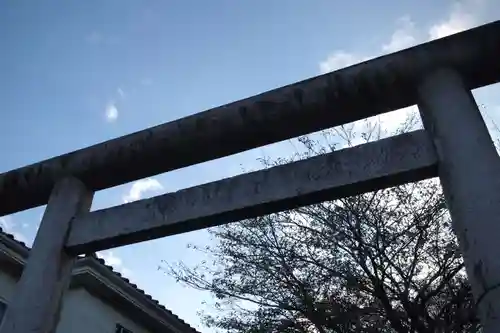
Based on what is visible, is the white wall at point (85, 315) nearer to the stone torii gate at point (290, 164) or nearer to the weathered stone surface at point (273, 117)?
the weathered stone surface at point (273, 117)

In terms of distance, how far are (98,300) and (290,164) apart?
6.77 m

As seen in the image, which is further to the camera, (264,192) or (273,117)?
(273,117)

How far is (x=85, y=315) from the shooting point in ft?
26.7

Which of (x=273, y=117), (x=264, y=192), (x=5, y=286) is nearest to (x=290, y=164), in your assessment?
(x=264, y=192)

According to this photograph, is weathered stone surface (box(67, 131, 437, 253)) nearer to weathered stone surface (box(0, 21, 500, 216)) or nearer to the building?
weathered stone surface (box(0, 21, 500, 216))

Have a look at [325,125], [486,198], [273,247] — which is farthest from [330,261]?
[486,198]

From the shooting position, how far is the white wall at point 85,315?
25.6 feet

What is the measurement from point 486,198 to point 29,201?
309cm

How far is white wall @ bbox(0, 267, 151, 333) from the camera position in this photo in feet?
25.6

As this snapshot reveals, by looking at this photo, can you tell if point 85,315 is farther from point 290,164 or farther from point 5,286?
point 290,164

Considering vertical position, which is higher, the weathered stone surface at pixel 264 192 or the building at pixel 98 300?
the building at pixel 98 300

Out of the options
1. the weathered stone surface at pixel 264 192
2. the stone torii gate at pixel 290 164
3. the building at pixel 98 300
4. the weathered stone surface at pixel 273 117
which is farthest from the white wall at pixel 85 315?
the weathered stone surface at pixel 264 192

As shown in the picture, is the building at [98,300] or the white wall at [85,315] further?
the white wall at [85,315]

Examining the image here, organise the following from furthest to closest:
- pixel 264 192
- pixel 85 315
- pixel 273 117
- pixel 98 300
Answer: pixel 98 300 → pixel 85 315 → pixel 273 117 → pixel 264 192
